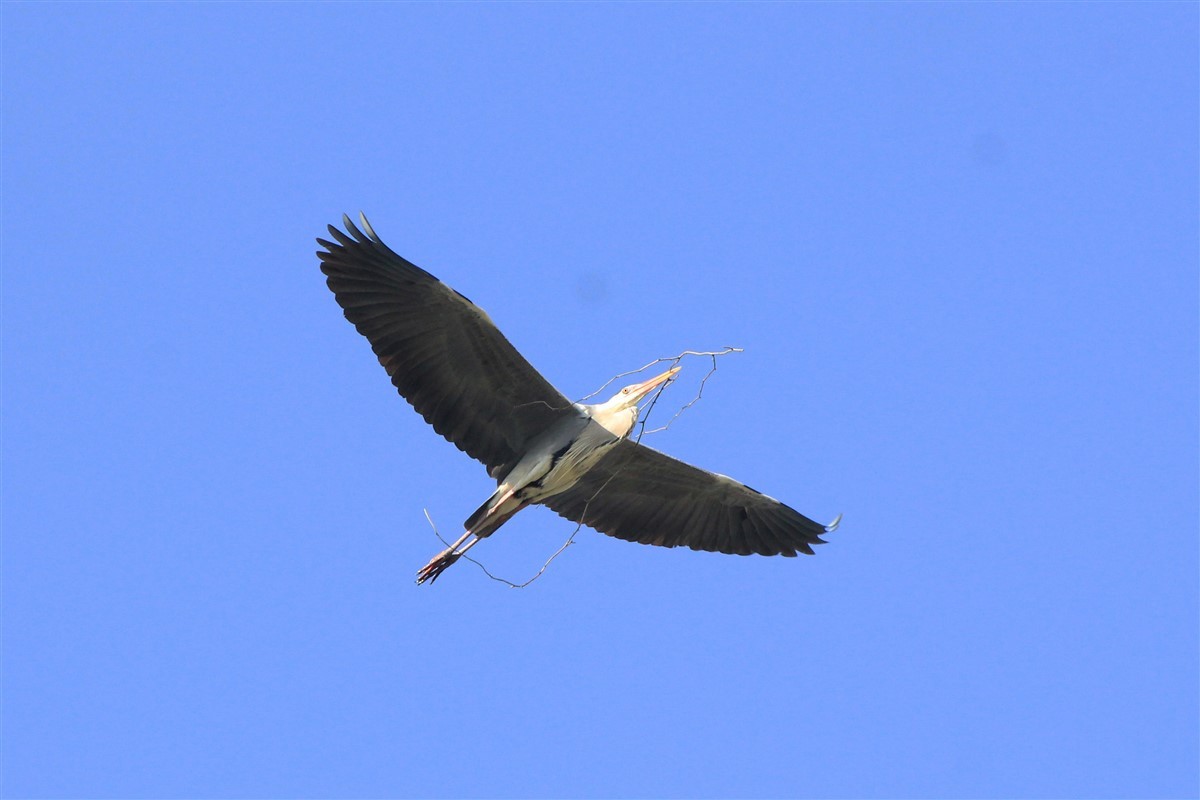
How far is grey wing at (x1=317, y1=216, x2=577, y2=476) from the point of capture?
47.8 feet

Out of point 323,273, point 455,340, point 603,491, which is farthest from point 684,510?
point 323,273

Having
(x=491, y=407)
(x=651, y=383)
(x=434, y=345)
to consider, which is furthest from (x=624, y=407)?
(x=434, y=345)

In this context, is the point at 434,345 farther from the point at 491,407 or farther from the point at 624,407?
the point at 624,407

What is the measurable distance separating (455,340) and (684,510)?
10.6 ft

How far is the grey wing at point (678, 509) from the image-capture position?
624 inches

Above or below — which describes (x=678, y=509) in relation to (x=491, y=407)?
above

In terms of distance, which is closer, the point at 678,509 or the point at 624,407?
the point at 624,407

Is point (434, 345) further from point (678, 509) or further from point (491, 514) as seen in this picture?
point (678, 509)

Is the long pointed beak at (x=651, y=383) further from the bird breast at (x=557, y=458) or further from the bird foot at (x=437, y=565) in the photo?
the bird foot at (x=437, y=565)

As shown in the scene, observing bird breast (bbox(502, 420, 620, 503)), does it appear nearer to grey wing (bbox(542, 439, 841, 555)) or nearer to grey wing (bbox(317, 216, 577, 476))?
grey wing (bbox(317, 216, 577, 476))

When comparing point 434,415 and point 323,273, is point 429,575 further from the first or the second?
point 323,273

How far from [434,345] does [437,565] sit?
2018 mm

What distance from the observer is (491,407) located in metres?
15.1

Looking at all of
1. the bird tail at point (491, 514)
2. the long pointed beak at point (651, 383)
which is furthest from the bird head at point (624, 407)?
the bird tail at point (491, 514)
